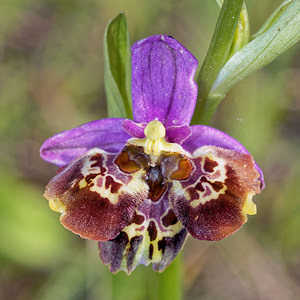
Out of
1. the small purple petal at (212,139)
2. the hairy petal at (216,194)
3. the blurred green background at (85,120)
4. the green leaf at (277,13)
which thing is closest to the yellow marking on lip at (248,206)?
the hairy petal at (216,194)

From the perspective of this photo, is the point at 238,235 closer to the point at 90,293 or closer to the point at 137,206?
the point at 90,293

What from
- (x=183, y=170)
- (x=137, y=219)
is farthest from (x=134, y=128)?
(x=137, y=219)

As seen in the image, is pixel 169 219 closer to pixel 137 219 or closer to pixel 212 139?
pixel 137 219

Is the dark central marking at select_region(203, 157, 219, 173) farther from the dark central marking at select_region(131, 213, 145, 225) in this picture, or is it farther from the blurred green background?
the blurred green background

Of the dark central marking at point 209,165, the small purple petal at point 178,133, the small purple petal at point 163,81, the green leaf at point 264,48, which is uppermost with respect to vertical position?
the green leaf at point 264,48

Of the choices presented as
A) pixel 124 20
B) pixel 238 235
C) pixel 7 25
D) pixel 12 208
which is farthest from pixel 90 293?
pixel 7 25

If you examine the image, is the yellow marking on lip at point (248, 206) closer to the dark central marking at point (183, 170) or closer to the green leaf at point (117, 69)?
the dark central marking at point (183, 170)
